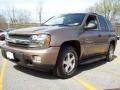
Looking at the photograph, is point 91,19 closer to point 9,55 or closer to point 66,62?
point 66,62

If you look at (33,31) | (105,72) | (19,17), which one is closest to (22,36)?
(33,31)

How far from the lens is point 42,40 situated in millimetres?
6000

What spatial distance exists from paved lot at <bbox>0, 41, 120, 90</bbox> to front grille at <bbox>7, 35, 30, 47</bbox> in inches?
31.7

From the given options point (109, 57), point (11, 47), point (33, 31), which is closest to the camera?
point (33, 31)

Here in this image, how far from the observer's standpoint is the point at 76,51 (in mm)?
7008

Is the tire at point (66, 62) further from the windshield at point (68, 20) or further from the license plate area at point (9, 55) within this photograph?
the license plate area at point (9, 55)

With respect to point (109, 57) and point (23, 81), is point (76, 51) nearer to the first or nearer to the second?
point (23, 81)

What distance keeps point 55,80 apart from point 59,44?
0.90 meters

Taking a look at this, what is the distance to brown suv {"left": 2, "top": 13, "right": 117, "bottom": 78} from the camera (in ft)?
19.7

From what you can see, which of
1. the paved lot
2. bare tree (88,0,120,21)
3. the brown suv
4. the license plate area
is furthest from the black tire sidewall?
bare tree (88,0,120,21)

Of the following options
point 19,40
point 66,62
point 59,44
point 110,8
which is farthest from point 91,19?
point 110,8

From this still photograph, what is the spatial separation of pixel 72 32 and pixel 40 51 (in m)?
1.16

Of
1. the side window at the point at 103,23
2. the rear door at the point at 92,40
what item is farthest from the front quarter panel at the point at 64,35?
the side window at the point at 103,23

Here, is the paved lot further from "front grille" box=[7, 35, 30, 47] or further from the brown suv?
"front grille" box=[7, 35, 30, 47]
